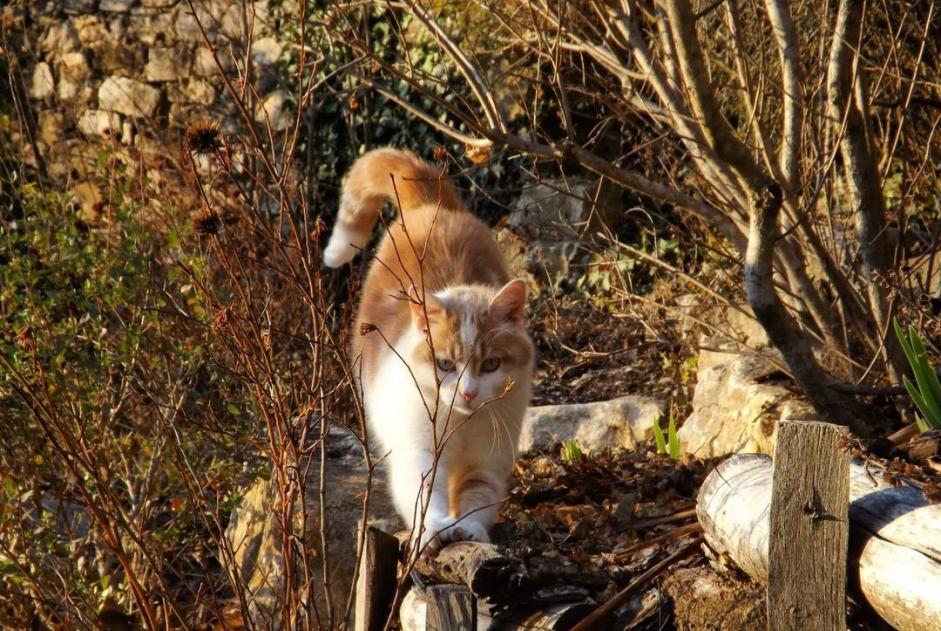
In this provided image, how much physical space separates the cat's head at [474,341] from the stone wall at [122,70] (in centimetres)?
513

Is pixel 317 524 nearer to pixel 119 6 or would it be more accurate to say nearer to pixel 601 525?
pixel 601 525

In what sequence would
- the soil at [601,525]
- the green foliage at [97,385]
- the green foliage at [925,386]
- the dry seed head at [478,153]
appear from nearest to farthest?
the soil at [601,525] → the green foliage at [925,386] → the dry seed head at [478,153] → the green foliage at [97,385]

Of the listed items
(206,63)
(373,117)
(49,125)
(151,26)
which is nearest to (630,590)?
(373,117)

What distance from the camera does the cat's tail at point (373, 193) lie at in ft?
14.5

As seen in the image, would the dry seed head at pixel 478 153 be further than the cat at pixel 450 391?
No

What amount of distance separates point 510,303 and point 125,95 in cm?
626

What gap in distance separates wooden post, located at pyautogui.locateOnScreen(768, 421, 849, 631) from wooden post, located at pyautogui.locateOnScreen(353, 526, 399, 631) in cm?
121

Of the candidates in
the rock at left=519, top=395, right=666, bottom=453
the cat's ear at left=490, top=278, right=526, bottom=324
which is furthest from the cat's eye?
the rock at left=519, top=395, right=666, bottom=453

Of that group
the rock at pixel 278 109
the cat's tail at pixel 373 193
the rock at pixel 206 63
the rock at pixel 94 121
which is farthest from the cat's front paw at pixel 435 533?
the rock at pixel 94 121

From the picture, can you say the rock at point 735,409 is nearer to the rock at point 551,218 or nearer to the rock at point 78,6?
the rock at point 551,218

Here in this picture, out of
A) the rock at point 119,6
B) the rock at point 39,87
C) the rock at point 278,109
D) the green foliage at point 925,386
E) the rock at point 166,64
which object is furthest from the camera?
the rock at point 39,87

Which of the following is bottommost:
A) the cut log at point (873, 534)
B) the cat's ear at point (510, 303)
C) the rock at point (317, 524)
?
the rock at point (317, 524)

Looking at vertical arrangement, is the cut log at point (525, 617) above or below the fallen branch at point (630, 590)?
below

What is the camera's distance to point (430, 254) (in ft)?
13.5
